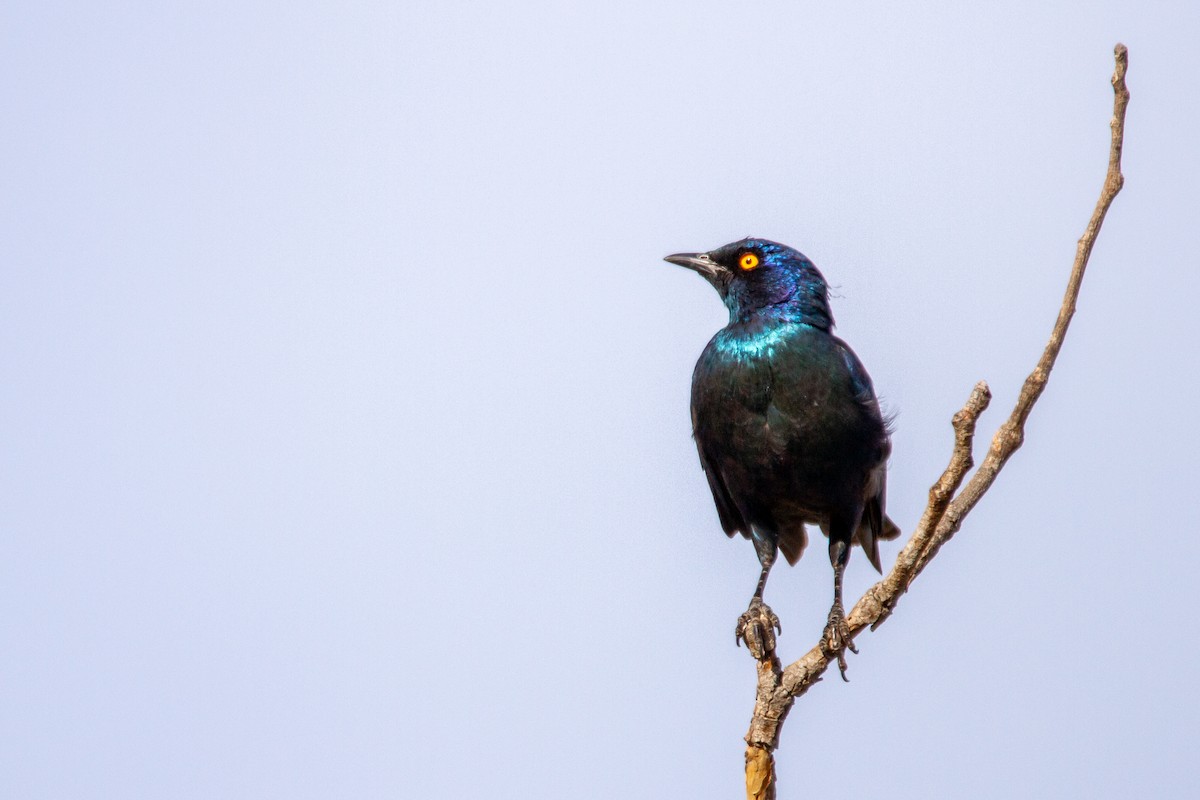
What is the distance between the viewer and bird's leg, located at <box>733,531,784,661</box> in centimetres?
655

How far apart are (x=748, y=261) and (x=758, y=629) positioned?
274 cm

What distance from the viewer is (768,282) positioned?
850 cm

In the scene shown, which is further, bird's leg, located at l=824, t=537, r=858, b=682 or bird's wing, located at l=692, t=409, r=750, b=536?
bird's wing, located at l=692, t=409, r=750, b=536

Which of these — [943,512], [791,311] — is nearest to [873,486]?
[791,311]

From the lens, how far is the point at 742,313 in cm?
841

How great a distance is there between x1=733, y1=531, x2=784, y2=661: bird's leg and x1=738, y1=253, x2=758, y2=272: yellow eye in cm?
160

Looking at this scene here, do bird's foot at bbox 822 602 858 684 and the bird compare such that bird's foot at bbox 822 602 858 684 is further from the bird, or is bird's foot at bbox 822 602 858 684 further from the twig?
the bird

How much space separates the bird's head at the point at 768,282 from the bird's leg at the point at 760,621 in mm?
1309

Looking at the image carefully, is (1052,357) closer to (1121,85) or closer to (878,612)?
(1121,85)

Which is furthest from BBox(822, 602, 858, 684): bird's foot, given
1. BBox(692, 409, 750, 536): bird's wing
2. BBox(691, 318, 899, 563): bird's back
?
BBox(692, 409, 750, 536): bird's wing

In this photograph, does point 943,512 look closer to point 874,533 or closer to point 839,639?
point 839,639

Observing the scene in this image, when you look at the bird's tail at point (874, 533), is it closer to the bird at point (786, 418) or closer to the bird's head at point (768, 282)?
the bird at point (786, 418)

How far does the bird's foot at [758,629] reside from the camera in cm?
653

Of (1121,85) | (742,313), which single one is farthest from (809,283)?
(1121,85)
